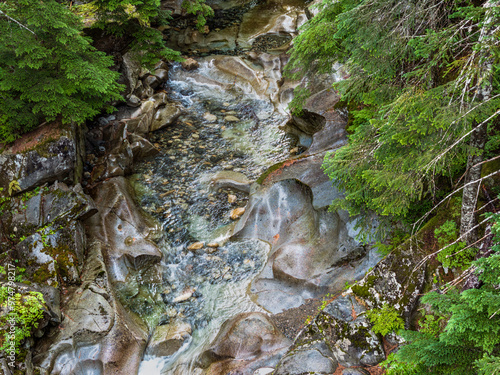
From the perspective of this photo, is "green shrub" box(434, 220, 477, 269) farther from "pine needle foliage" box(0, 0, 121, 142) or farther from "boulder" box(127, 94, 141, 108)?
"boulder" box(127, 94, 141, 108)

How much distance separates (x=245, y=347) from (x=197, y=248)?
3.53 metres

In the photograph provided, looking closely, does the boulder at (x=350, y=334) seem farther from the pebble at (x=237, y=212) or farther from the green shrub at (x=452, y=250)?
the pebble at (x=237, y=212)

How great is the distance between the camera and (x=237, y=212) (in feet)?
35.4

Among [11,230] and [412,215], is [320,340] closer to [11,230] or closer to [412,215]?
[412,215]

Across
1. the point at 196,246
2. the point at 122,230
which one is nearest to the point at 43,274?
the point at 122,230

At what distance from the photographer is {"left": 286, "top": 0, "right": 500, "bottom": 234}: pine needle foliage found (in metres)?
4.36

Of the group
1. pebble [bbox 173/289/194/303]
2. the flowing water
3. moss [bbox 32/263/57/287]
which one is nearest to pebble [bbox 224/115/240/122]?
the flowing water

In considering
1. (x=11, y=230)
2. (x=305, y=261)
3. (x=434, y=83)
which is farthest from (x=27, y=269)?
(x=434, y=83)

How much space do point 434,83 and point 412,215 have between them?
2359mm

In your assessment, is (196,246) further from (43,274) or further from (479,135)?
(479,135)

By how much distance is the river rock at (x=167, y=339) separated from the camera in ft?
25.3

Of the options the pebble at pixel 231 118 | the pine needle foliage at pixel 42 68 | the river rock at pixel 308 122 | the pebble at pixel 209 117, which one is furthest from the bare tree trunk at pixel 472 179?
the pebble at pixel 209 117

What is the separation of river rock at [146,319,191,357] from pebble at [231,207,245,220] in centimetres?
350

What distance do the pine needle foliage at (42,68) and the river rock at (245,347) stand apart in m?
7.11
